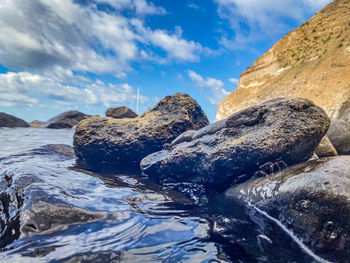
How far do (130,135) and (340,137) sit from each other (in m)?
7.11

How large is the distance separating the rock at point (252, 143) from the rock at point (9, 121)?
→ 21561 millimetres

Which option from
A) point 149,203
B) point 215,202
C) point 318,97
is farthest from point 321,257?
point 318,97

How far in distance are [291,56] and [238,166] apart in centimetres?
4135

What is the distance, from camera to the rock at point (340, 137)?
7184 mm

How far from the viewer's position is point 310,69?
31828mm

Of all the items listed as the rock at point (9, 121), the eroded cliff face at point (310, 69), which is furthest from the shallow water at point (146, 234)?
the eroded cliff face at point (310, 69)

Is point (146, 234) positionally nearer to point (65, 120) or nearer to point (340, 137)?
point (340, 137)

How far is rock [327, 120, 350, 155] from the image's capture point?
718cm

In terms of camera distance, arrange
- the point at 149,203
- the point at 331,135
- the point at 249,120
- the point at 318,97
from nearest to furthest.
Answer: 1. the point at 149,203
2. the point at 249,120
3. the point at 331,135
4. the point at 318,97

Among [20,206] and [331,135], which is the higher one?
[331,135]

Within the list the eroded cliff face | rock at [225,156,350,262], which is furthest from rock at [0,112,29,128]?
the eroded cliff face

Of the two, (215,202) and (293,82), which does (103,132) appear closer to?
(215,202)

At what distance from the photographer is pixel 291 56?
123 feet

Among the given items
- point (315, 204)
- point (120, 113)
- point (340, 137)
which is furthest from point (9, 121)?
point (340, 137)
